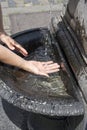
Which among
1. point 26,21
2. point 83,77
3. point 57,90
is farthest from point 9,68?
point 26,21

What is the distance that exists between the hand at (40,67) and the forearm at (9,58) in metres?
0.07

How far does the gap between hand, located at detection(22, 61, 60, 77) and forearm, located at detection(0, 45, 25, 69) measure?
0.07 meters

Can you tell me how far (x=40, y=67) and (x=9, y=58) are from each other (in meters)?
0.34

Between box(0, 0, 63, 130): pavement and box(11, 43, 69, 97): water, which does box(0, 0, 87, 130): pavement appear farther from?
box(11, 43, 69, 97): water

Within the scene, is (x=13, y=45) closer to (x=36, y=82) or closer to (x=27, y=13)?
(x=36, y=82)

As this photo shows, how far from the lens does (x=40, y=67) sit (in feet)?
12.1

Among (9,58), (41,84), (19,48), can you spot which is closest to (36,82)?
(41,84)

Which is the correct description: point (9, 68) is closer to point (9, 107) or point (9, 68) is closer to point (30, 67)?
point (30, 67)

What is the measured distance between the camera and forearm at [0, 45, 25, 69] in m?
3.54

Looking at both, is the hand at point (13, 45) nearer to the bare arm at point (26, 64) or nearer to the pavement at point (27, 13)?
the bare arm at point (26, 64)

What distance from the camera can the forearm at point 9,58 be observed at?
3.54 metres

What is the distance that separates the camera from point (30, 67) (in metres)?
3.65

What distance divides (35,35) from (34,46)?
0.18m

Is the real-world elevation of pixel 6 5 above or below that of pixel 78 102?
below
